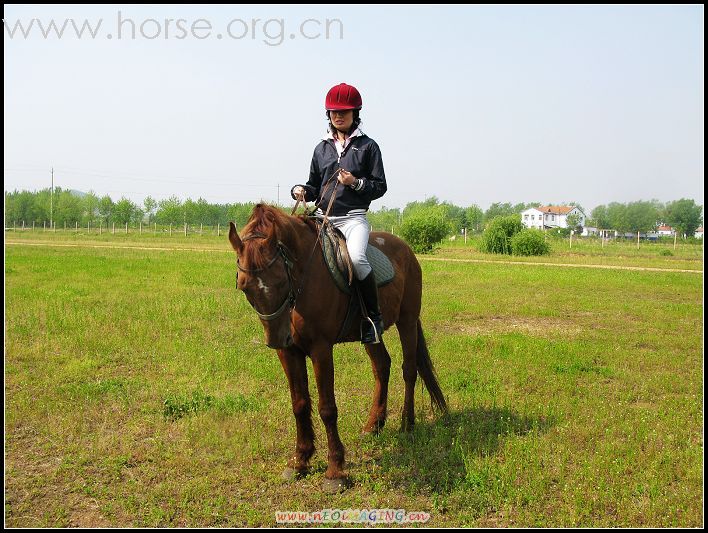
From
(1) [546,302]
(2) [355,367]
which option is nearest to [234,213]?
(1) [546,302]

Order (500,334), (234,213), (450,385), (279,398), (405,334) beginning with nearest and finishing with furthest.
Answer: (405,334), (279,398), (450,385), (500,334), (234,213)

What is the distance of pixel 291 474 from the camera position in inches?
199

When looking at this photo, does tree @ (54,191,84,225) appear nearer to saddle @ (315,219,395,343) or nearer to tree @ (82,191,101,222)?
tree @ (82,191,101,222)

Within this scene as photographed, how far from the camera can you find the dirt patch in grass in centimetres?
1142

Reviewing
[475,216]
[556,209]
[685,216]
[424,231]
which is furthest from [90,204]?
[556,209]

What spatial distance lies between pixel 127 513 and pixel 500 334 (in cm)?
806

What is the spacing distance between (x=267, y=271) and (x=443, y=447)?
2.83 meters

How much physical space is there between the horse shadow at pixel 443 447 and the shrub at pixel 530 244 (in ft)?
123

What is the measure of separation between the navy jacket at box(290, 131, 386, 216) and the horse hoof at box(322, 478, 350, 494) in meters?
2.57

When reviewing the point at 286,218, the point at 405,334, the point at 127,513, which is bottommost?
the point at 127,513

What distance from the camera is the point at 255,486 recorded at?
4.87 meters

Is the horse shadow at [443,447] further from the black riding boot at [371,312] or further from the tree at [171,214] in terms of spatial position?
the tree at [171,214]

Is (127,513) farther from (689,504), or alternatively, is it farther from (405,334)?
(689,504)

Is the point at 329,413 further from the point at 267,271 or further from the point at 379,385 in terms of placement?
the point at 267,271
